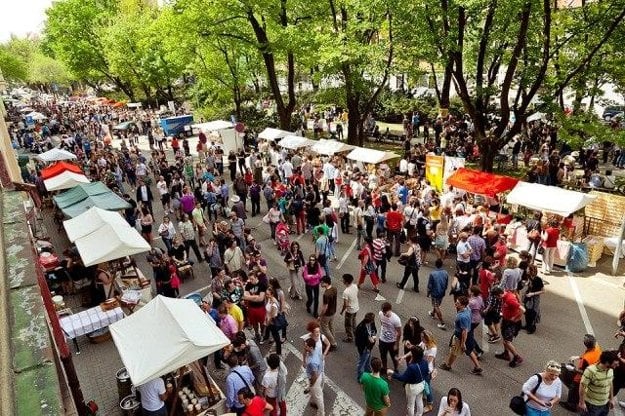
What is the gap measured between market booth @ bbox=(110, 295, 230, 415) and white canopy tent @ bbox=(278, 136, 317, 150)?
14190 millimetres

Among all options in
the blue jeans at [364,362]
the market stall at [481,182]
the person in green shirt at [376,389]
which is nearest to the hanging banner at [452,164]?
the market stall at [481,182]

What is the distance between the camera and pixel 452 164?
16.8 m

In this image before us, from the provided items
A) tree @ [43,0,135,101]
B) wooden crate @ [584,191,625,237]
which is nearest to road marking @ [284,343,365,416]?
wooden crate @ [584,191,625,237]

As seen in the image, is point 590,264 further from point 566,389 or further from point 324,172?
point 324,172

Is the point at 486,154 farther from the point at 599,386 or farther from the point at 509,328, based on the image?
the point at 599,386

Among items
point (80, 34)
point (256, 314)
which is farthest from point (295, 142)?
point (80, 34)

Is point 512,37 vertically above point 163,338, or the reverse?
point 512,37

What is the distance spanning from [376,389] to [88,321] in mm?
Result: 6501

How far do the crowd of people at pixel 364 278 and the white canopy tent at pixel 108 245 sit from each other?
688mm

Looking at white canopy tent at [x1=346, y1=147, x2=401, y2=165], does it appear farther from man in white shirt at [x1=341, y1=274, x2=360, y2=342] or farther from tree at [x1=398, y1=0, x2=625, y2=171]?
man in white shirt at [x1=341, y1=274, x2=360, y2=342]

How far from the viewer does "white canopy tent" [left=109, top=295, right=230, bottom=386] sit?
6359mm

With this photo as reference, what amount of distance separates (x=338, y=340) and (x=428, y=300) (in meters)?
2.65

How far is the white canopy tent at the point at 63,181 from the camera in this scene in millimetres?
15585

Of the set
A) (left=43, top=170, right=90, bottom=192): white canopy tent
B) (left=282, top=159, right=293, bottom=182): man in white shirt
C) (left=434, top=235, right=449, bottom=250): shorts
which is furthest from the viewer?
(left=282, top=159, right=293, bottom=182): man in white shirt
